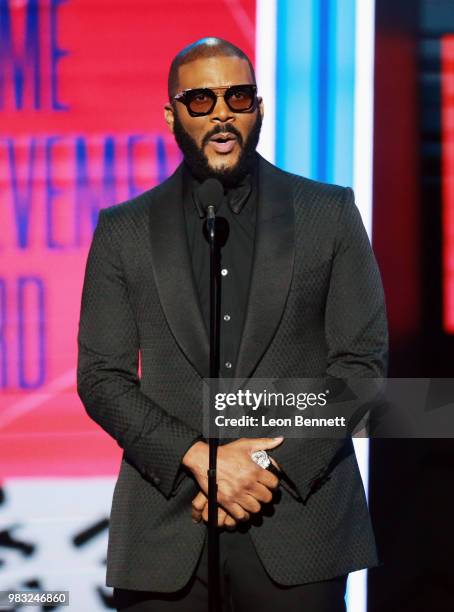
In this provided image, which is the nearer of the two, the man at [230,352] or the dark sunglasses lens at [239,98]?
the man at [230,352]

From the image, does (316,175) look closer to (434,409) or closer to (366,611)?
(434,409)

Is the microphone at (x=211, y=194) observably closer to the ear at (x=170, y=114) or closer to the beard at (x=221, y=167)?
the beard at (x=221, y=167)

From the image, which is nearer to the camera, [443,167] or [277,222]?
[277,222]

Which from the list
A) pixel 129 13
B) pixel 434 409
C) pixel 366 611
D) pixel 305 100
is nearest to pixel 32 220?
pixel 129 13

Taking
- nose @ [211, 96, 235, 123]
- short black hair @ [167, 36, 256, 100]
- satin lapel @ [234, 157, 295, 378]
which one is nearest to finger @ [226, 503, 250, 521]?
satin lapel @ [234, 157, 295, 378]

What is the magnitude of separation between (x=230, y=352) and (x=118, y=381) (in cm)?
24

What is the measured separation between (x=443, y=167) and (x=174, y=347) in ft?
4.73

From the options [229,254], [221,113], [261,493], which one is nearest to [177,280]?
[229,254]

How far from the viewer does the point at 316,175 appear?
319 cm

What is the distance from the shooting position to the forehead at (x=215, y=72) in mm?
2252

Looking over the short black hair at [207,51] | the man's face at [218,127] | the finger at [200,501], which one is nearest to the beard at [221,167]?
the man's face at [218,127]

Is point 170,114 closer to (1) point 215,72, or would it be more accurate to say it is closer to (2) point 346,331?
(1) point 215,72

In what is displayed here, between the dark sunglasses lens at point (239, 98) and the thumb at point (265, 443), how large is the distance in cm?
71

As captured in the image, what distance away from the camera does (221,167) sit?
2238 mm
